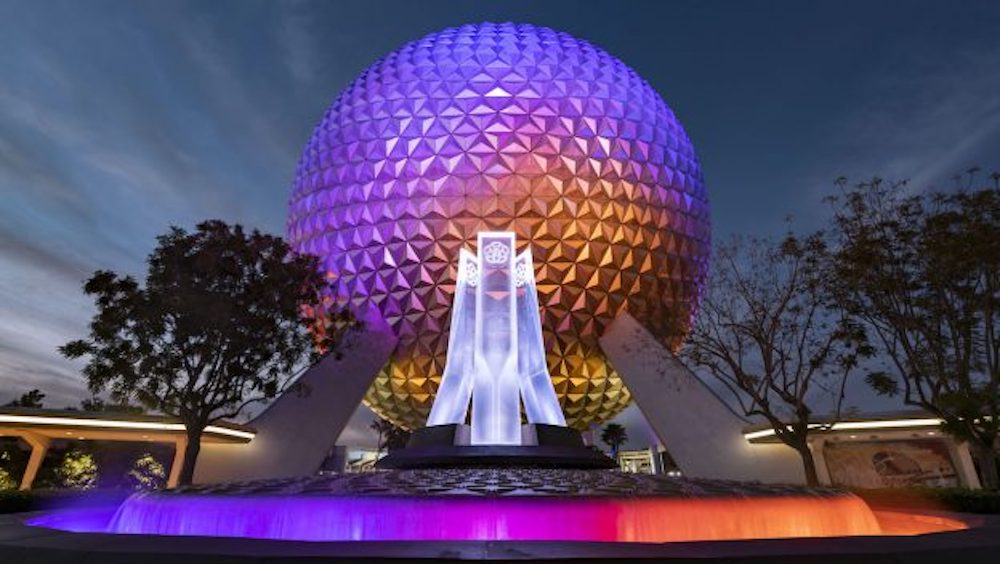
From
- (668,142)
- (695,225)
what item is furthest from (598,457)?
(668,142)

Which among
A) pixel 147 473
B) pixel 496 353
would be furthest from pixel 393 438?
pixel 496 353

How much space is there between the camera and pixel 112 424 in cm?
2008

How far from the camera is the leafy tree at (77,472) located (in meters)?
28.2

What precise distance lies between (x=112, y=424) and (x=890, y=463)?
31133mm

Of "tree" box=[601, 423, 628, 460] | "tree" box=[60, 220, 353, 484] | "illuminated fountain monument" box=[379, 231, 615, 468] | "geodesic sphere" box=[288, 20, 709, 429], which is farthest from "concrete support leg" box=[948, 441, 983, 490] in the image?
"tree" box=[601, 423, 628, 460]

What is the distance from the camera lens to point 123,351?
18.2m

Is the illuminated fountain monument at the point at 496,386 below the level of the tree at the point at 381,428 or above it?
below

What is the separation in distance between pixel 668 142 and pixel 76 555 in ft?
91.9

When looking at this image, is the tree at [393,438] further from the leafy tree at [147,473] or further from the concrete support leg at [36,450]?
the concrete support leg at [36,450]

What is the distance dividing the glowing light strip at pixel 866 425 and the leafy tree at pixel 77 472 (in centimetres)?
3236

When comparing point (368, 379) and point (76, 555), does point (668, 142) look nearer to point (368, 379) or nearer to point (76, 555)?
point (368, 379)

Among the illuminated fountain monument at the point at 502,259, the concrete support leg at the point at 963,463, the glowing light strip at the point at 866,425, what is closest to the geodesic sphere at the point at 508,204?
the illuminated fountain monument at the point at 502,259

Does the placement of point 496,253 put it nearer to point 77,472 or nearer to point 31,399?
point 77,472

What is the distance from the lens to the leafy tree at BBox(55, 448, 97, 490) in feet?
92.4
